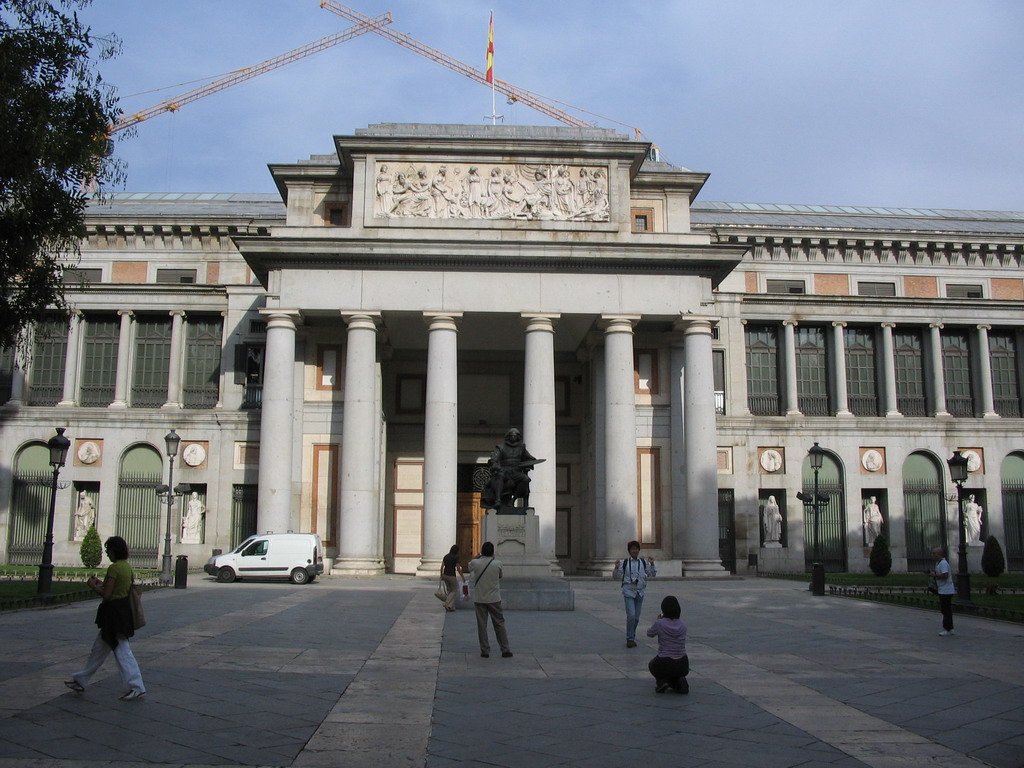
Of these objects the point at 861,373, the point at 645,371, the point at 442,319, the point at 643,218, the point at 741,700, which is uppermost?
the point at 643,218

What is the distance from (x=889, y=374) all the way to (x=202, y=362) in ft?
115

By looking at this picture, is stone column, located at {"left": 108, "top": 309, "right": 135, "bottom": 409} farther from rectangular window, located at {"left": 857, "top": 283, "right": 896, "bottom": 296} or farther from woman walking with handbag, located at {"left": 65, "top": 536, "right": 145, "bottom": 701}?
woman walking with handbag, located at {"left": 65, "top": 536, "right": 145, "bottom": 701}

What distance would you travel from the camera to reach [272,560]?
34.5 m

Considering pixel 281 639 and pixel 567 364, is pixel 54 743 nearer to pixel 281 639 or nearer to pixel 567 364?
pixel 281 639

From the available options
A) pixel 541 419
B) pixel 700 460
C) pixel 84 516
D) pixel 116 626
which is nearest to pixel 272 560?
pixel 541 419

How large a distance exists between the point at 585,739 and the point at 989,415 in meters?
46.7

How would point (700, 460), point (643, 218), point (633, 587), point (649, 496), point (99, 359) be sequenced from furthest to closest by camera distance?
point (99, 359)
point (643, 218)
point (649, 496)
point (700, 460)
point (633, 587)

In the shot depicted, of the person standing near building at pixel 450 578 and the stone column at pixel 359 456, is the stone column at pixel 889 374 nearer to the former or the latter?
the stone column at pixel 359 456

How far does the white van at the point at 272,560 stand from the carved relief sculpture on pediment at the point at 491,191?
13.5 metres

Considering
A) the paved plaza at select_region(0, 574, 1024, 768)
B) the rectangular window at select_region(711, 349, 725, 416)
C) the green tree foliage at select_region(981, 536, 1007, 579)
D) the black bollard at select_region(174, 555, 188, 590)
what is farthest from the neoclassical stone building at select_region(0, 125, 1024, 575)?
the paved plaza at select_region(0, 574, 1024, 768)

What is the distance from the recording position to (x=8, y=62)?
16.5 meters

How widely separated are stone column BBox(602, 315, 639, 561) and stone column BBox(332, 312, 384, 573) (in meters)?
9.30

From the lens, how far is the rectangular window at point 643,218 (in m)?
42.5

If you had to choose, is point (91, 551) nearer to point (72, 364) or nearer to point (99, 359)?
point (72, 364)
